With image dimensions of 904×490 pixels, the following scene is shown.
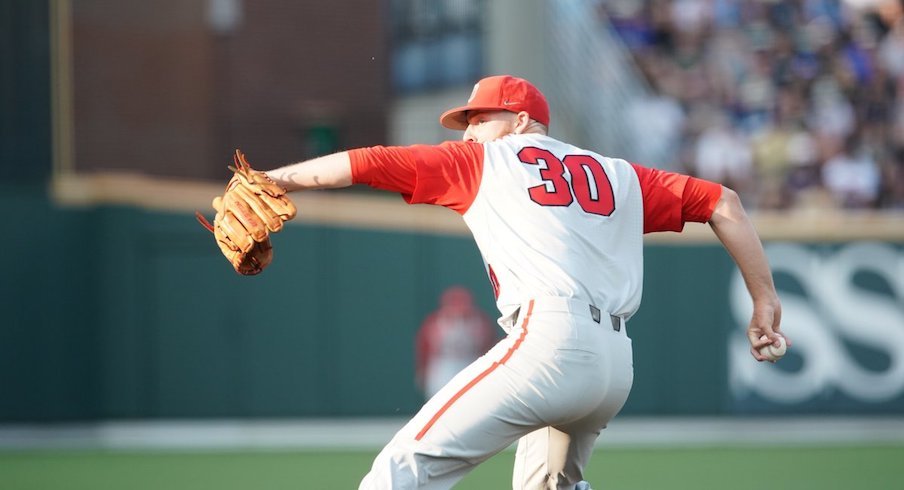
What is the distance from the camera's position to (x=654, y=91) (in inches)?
529

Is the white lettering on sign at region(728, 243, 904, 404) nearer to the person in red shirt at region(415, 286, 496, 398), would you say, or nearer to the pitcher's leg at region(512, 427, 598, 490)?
the person in red shirt at region(415, 286, 496, 398)

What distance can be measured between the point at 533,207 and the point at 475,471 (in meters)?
4.96

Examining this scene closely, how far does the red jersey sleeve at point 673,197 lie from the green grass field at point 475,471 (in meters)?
3.78

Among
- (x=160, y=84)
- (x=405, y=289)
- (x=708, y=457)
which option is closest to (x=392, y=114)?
(x=160, y=84)

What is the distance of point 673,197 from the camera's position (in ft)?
13.7

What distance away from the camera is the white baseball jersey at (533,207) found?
12.7ft

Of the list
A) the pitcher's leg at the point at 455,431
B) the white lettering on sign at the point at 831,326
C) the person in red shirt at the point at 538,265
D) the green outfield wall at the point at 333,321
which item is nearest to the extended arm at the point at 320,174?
the person in red shirt at the point at 538,265

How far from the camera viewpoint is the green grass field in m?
7.91

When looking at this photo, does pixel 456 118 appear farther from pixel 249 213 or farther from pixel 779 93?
pixel 779 93

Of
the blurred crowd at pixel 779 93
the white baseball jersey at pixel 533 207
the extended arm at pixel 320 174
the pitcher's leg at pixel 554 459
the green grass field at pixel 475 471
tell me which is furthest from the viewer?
the blurred crowd at pixel 779 93

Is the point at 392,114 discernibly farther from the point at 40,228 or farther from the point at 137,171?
Result: the point at 40,228

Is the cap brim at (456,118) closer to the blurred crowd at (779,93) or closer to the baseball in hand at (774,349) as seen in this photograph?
the baseball in hand at (774,349)

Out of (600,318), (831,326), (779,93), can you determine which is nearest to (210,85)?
(779,93)

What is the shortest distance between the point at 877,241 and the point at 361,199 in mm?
4871
